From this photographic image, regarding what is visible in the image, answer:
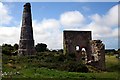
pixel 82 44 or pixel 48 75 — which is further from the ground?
pixel 82 44

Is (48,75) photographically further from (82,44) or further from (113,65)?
(82,44)

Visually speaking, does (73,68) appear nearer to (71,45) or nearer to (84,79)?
(84,79)

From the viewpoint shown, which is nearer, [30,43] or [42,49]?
[30,43]

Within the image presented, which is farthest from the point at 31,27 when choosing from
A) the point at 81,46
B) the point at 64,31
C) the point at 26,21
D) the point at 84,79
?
the point at 84,79

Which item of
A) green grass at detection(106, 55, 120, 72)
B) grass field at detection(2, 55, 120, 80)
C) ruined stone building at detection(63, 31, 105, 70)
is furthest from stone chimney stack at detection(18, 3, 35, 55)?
grass field at detection(2, 55, 120, 80)

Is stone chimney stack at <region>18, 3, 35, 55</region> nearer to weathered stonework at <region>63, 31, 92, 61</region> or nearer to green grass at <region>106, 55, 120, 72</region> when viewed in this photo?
weathered stonework at <region>63, 31, 92, 61</region>

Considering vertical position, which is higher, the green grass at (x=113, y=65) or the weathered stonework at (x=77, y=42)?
the weathered stonework at (x=77, y=42)

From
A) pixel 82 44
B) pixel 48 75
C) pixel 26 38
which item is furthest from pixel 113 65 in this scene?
pixel 48 75

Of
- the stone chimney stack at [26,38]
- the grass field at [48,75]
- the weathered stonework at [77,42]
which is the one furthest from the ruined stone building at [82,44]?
the grass field at [48,75]

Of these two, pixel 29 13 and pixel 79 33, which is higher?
pixel 29 13

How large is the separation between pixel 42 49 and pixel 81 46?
62.9ft

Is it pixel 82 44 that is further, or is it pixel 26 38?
pixel 82 44

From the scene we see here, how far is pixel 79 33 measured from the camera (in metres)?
40.0

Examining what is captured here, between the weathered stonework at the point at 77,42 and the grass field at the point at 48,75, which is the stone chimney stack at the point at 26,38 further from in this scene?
the grass field at the point at 48,75
